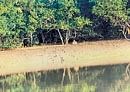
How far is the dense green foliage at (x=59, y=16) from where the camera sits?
219 ft

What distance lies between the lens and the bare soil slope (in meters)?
53.5

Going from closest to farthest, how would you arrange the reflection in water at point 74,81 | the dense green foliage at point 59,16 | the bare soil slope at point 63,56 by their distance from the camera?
the reflection in water at point 74,81 < the bare soil slope at point 63,56 < the dense green foliage at point 59,16

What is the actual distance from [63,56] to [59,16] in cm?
1170

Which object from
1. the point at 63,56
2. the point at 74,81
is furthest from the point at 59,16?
the point at 74,81

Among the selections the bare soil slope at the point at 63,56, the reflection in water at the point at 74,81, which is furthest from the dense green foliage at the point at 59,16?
the reflection in water at the point at 74,81

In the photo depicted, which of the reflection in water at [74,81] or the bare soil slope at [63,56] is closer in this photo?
the reflection in water at [74,81]

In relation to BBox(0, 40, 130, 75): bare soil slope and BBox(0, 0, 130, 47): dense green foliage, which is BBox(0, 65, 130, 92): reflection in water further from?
BBox(0, 0, 130, 47): dense green foliage

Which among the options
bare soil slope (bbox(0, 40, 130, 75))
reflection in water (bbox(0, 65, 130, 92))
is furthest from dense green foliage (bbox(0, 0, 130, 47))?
reflection in water (bbox(0, 65, 130, 92))

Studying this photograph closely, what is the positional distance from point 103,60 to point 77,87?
1608 centimetres

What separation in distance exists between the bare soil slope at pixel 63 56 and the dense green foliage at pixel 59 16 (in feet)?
13.9

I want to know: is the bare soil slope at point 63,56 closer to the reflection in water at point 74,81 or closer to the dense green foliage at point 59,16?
the reflection in water at point 74,81

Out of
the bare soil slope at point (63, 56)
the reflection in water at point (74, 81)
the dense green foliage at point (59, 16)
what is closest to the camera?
the reflection in water at point (74, 81)

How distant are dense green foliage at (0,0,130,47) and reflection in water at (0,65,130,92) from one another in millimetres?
18019

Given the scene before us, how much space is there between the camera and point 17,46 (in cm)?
6775
